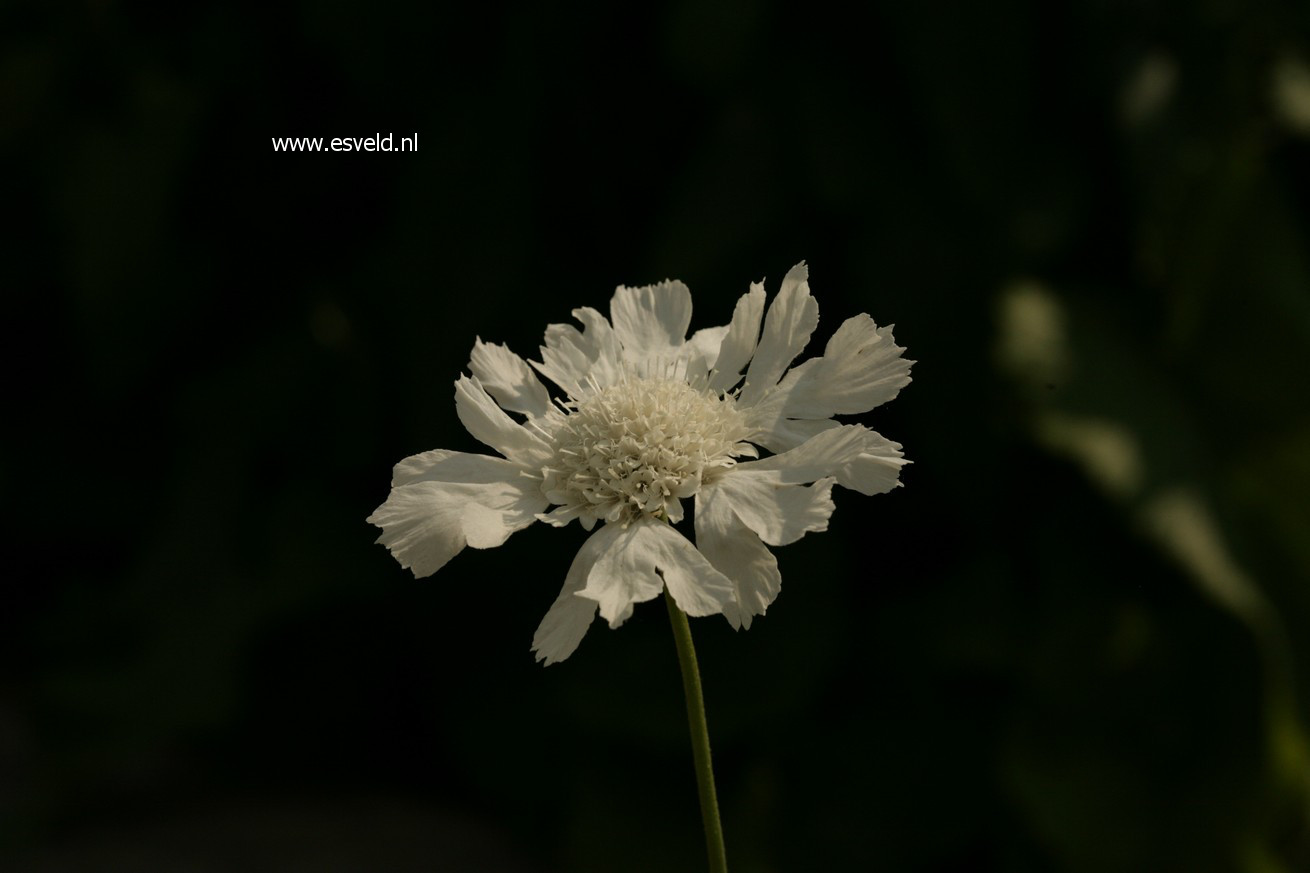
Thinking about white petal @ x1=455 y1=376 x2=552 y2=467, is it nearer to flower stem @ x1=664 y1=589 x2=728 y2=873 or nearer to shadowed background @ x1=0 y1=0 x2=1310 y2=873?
flower stem @ x1=664 y1=589 x2=728 y2=873

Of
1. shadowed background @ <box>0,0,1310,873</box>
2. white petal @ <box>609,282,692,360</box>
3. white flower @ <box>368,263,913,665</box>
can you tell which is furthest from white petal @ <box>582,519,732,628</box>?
shadowed background @ <box>0,0,1310,873</box>

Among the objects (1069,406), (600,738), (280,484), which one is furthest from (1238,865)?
(280,484)

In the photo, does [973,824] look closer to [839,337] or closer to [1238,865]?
[1238,865]

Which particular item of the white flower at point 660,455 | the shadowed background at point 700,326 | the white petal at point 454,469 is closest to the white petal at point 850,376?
the white flower at point 660,455

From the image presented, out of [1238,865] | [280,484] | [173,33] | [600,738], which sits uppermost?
[173,33]

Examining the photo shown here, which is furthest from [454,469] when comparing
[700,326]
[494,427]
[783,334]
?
[700,326]

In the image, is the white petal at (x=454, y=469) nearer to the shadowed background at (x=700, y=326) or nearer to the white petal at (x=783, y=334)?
the white petal at (x=783, y=334)

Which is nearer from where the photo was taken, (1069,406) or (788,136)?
(1069,406)
